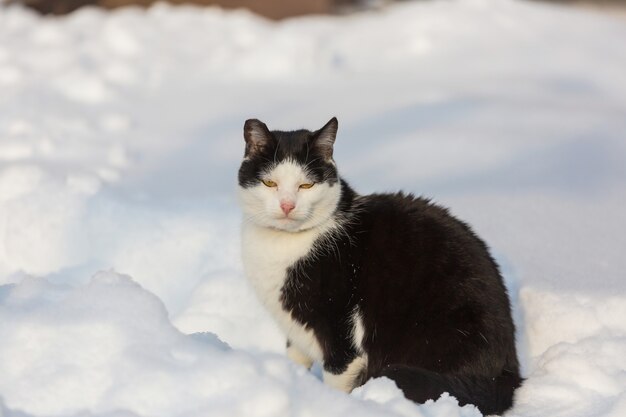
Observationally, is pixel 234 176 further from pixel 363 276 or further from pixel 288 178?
pixel 363 276

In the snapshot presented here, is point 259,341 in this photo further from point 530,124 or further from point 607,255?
point 530,124

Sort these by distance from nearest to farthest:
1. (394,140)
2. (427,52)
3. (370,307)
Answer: (370,307), (394,140), (427,52)

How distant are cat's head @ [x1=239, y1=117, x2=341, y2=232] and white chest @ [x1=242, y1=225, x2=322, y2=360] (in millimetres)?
43

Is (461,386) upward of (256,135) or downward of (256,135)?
downward

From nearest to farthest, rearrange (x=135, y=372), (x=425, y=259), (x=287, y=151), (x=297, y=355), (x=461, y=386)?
(x=135, y=372), (x=461, y=386), (x=425, y=259), (x=287, y=151), (x=297, y=355)

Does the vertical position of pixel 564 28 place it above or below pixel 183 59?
above

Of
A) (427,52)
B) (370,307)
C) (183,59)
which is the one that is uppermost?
(370,307)

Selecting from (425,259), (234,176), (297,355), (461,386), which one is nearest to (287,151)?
(425,259)

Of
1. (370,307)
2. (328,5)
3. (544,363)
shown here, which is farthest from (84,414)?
(328,5)

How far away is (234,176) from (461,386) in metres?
2.20

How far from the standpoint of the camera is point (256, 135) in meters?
2.77

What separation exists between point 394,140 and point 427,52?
5.88 ft

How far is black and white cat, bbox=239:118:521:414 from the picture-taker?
2.53 m

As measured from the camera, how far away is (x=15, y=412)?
1.94 meters
